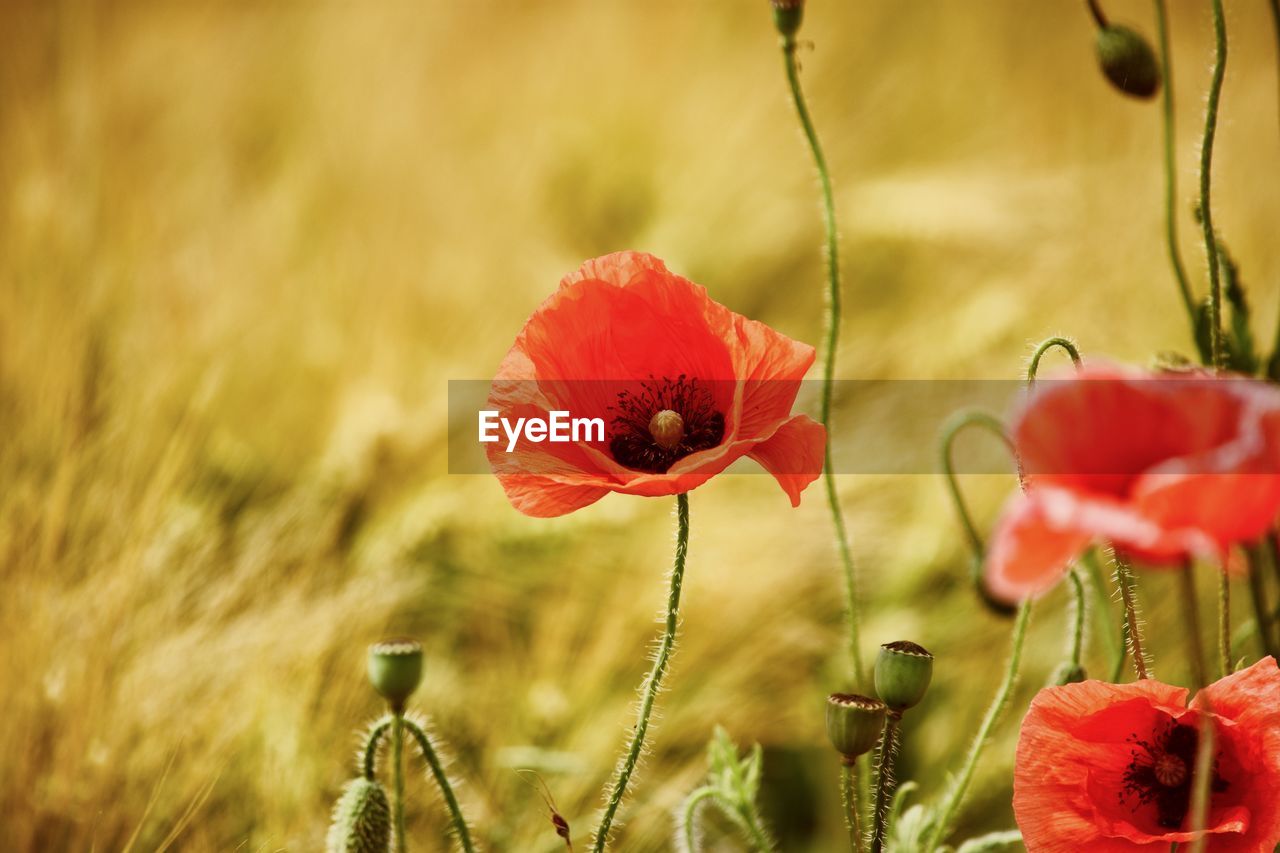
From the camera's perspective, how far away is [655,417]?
531 mm

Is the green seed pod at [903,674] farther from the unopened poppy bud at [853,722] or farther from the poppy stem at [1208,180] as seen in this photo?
the poppy stem at [1208,180]

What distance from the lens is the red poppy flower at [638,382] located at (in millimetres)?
473

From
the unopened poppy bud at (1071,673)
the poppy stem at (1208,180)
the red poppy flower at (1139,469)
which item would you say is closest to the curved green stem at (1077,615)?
the unopened poppy bud at (1071,673)

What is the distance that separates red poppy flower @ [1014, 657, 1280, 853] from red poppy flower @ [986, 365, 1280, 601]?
0.18m

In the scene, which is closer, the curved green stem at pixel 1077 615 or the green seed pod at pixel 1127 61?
the curved green stem at pixel 1077 615

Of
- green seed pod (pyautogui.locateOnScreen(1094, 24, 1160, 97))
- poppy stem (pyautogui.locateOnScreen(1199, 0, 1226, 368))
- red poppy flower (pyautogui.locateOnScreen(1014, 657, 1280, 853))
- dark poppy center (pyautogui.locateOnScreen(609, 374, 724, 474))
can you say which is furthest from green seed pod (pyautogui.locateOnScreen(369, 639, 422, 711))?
green seed pod (pyautogui.locateOnScreen(1094, 24, 1160, 97))

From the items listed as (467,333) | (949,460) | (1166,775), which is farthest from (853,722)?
(467,333)

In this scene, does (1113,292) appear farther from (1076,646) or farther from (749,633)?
(1076,646)

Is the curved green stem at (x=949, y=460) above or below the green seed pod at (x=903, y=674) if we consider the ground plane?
above

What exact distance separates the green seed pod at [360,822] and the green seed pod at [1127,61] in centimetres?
49

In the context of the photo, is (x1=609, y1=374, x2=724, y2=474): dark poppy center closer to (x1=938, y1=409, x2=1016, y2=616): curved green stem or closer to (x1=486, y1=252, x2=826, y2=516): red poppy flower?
(x1=486, y1=252, x2=826, y2=516): red poppy flower

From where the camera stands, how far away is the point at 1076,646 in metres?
0.54

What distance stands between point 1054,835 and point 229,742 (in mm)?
448

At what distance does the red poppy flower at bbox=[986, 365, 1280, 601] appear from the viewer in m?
0.28
